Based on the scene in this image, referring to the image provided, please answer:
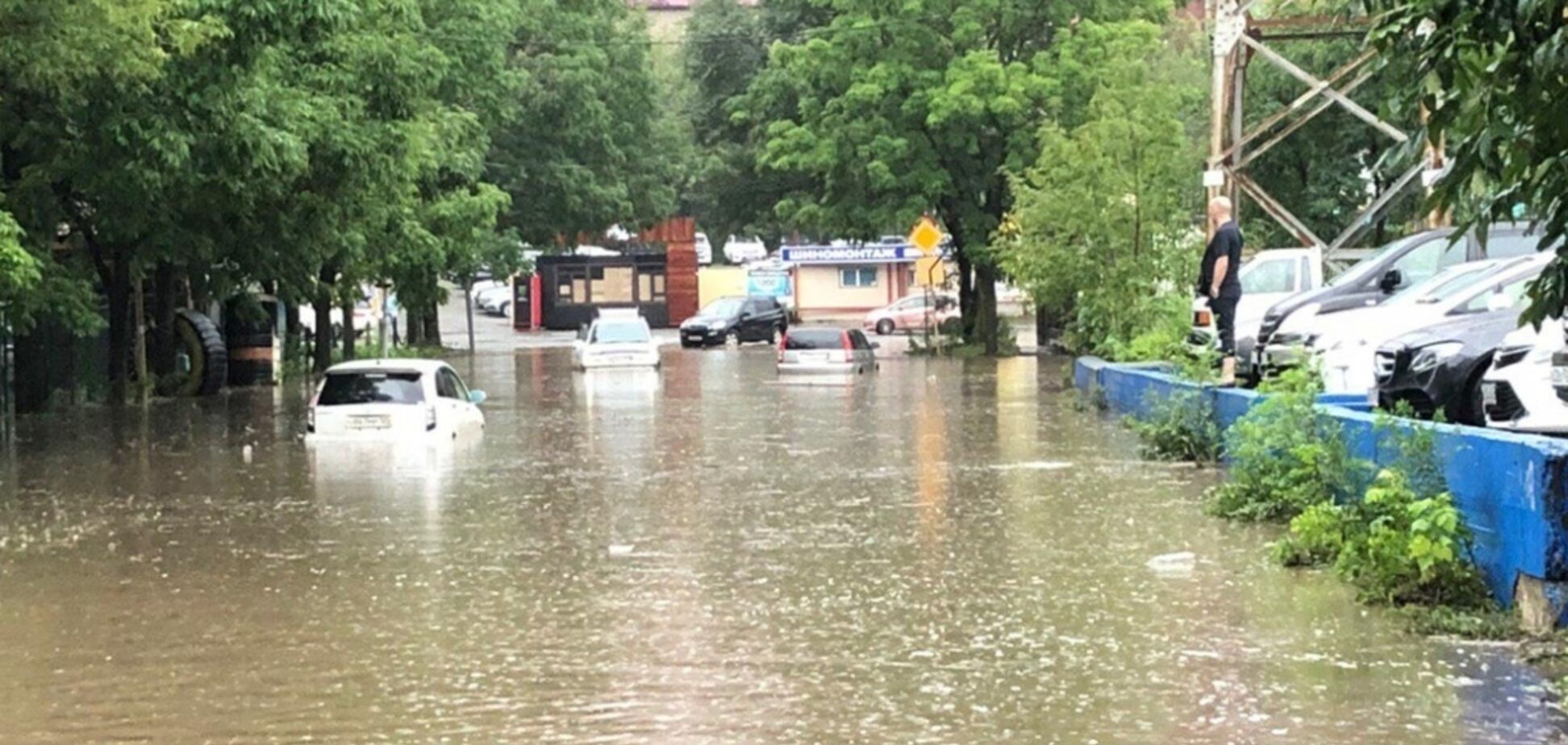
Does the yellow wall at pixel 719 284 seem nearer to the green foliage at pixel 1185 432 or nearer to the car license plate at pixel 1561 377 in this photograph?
the green foliage at pixel 1185 432

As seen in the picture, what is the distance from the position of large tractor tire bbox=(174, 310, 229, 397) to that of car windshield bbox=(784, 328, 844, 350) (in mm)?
10920

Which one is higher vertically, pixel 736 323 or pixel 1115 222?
pixel 1115 222

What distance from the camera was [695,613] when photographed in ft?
37.5

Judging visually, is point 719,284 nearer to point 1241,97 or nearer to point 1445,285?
point 1241,97

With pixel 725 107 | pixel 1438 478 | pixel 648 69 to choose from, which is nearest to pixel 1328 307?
pixel 1438 478

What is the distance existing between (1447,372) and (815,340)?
88.8 feet

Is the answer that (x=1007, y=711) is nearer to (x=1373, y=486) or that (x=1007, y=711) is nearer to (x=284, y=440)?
(x=1373, y=486)

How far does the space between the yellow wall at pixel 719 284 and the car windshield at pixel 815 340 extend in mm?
42619

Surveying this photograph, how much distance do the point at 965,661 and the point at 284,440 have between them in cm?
1700

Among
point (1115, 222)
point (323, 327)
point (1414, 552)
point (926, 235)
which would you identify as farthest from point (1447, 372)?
point (323, 327)

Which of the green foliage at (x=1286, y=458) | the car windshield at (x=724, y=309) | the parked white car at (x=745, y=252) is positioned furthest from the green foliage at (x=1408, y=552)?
the parked white car at (x=745, y=252)

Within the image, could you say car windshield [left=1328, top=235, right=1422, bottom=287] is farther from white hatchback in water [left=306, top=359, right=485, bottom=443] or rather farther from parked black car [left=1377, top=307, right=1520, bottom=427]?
white hatchback in water [left=306, top=359, right=485, bottom=443]

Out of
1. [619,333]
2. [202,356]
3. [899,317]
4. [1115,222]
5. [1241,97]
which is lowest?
[202,356]

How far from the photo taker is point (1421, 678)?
30.3ft
